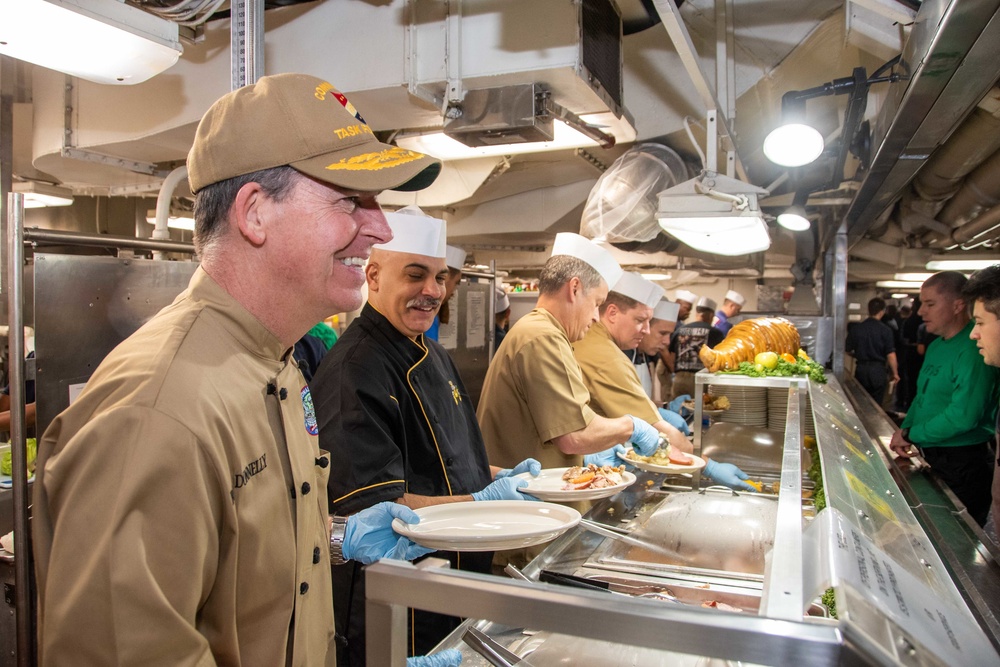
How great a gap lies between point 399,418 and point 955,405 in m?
3.65

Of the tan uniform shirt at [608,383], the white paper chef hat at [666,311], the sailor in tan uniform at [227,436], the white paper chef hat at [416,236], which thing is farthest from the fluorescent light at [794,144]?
the sailor in tan uniform at [227,436]

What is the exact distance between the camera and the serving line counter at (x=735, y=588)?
2.27 feet

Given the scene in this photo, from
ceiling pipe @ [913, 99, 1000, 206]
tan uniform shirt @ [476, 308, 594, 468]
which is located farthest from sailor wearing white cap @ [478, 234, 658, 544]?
ceiling pipe @ [913, 99, 1000, 206]

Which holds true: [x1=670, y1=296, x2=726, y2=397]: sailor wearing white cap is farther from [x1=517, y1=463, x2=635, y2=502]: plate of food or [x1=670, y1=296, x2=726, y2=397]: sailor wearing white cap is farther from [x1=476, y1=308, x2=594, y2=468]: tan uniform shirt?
[x1=517, y1=463, x2=635, y2=502]: plate of food

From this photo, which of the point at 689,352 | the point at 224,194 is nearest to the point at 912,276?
the point at 689,352

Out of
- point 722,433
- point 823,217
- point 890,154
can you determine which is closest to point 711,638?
point 890,154

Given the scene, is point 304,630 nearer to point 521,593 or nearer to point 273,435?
point 273,435

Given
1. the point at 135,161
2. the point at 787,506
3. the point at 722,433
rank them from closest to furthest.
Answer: the point at 787,506
the point at 722,433
the point at 135,161

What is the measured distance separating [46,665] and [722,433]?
3.73 meters

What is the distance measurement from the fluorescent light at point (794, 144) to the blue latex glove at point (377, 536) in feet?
8.64

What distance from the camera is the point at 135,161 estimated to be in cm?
459

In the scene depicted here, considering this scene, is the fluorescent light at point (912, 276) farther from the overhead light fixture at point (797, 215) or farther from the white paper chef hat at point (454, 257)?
the white paper chef hat at point (454, 257)

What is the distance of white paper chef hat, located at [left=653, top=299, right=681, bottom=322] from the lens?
202 inches

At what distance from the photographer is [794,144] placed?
10.6 feet
